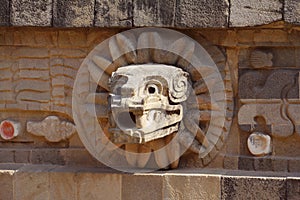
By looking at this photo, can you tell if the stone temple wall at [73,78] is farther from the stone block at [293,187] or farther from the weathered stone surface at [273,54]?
the stone block at [293,187]

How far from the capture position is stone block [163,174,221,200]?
5305 millimetres

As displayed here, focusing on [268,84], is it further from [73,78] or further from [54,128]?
[54,128]

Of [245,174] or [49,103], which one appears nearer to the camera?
[245,174]

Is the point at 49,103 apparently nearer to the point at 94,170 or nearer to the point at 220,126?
the point at 94,170

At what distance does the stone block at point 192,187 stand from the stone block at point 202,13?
1215mm

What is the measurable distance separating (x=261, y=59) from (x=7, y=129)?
89.5 inches

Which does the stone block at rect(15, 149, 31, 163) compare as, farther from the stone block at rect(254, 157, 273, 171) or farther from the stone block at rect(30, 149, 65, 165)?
the stone block at rect(254, 157, 273, 171)

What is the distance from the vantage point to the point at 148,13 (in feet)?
17.5

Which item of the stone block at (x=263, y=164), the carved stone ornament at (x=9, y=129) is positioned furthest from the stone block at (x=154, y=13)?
the carved stone ornament at (x=9, y=129)

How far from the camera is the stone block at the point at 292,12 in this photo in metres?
5.09

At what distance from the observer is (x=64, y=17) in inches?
215

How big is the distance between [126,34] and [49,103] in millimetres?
916

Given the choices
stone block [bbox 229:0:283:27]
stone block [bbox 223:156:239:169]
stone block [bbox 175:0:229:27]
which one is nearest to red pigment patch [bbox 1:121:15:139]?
stone block [bbox 175:0:229:27]

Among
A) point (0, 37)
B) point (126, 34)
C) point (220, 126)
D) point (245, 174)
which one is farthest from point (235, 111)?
point (0, 37)
